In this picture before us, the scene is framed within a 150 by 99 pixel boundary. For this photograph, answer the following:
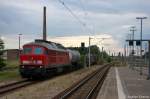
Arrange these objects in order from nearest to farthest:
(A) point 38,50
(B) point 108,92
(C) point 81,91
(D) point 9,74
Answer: (B) point 108,92 → (C) point 81,91 → (A) point 38,50 → (D) point 9,74

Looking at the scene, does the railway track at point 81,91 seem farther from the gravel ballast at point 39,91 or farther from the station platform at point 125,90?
the gravel ballast at point 39,91

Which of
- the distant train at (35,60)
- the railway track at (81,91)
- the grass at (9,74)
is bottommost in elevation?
the railway track at (81,91)

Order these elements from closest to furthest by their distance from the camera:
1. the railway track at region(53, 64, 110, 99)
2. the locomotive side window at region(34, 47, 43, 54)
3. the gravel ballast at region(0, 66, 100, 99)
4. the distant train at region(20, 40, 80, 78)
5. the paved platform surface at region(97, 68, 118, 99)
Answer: the gravel ballast at region(0, 66, 100, 99)
the railway track at region(53, 64, 110, 99)
the paved platform surface at region(97, 68, 118, 99)
the distant train at region(20, 40, 80, 78)
the locomotive side window at region(34, 47, 43, 54)

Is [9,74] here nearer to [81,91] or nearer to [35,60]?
[35,60]

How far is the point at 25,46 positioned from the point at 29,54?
1099mm

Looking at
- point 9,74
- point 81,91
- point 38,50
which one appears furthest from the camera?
point 9,74

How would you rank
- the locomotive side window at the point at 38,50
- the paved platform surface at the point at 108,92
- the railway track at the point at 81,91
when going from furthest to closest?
the locomotive side window at the point at 38,50, the paved platform surface at the point at 108,92, the railway track at the point at 81,91

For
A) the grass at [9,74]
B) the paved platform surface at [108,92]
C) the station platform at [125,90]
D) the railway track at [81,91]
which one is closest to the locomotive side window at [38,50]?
the grass at [9,74]

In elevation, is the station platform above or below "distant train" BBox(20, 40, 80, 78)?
below

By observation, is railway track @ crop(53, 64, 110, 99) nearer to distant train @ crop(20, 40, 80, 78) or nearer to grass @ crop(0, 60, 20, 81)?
distant train @ crop(20, 40, 80, 78)

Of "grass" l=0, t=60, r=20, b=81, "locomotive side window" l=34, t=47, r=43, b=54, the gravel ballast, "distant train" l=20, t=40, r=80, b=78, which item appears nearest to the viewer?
the gravel ballast

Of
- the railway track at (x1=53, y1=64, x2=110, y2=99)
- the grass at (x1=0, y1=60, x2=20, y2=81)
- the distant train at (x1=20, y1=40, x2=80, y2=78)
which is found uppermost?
the distant train at (x1=20, y1=40, x2=80, y2=78)

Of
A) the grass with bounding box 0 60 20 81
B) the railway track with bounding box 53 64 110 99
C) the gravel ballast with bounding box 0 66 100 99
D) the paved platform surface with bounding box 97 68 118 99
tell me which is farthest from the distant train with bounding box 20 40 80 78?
the paved platform surface with bounding box 97 68 118 99

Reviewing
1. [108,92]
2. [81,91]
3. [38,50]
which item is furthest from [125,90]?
[38,50]
